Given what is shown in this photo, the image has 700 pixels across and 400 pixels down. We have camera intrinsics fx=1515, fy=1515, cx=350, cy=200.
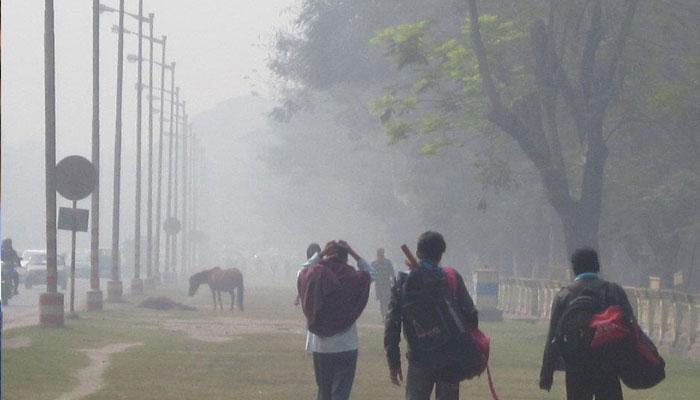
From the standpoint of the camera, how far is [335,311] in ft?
42.4

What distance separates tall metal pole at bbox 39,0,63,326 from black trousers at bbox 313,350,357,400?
19315 millimetres

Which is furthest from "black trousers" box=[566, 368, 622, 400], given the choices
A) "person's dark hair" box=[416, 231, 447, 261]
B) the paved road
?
the paved road

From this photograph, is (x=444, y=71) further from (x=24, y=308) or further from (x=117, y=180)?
(x=117, y=180)

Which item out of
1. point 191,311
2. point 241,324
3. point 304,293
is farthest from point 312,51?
point 304,293

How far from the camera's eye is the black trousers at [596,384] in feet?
36.7

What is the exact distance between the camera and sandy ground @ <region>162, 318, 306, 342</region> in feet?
104

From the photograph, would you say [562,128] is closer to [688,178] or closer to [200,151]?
[688,178]

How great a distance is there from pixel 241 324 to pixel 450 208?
24473 mm

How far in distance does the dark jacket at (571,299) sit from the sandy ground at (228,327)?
754 inches

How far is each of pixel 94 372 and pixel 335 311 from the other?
391 inches

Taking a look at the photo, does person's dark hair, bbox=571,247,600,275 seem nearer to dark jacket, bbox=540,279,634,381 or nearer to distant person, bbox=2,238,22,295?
dark jacket, bbox=540,279,634,381

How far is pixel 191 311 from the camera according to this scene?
147 ft

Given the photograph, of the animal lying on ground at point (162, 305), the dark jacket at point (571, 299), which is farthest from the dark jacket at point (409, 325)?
the animal lying on ground at point (162, 305)

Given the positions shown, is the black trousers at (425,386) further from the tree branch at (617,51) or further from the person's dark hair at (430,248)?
the tree branch at (617,51)
